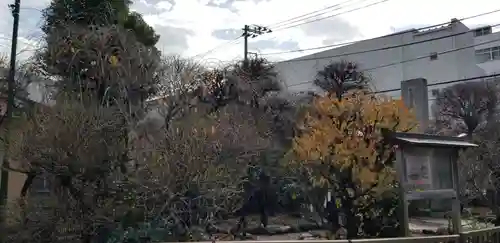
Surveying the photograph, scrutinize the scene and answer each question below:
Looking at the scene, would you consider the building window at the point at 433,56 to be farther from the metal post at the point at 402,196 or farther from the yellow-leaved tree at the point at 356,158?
the metal post at the point at 402,196

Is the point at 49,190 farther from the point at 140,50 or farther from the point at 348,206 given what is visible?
the point at 348,206

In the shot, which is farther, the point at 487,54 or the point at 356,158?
the point at 487,54

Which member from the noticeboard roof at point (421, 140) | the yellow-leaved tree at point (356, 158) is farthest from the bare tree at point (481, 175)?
the yellow-leaved tree at point (356, 158)

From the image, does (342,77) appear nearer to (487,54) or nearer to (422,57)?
(422,57)

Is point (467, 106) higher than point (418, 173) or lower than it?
higher

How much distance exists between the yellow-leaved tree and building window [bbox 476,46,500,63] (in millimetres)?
30469

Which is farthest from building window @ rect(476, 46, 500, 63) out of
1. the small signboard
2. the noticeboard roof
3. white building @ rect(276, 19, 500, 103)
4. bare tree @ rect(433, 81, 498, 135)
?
the small signboard

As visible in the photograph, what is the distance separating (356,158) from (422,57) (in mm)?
29438

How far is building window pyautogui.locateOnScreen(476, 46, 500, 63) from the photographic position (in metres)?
38.8

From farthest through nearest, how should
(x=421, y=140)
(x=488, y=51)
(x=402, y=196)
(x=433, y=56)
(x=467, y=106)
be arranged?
(x=488, y=51)
(x=433, y=56)
(x=467, y=106)
(x=421, y=140)
(x=402, y=196)

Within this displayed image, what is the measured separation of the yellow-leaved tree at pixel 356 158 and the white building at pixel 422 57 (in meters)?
25.7

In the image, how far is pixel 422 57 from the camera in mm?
38438

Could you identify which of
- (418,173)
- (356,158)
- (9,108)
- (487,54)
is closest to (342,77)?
(418,173)

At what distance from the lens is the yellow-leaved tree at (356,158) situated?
11625mm
